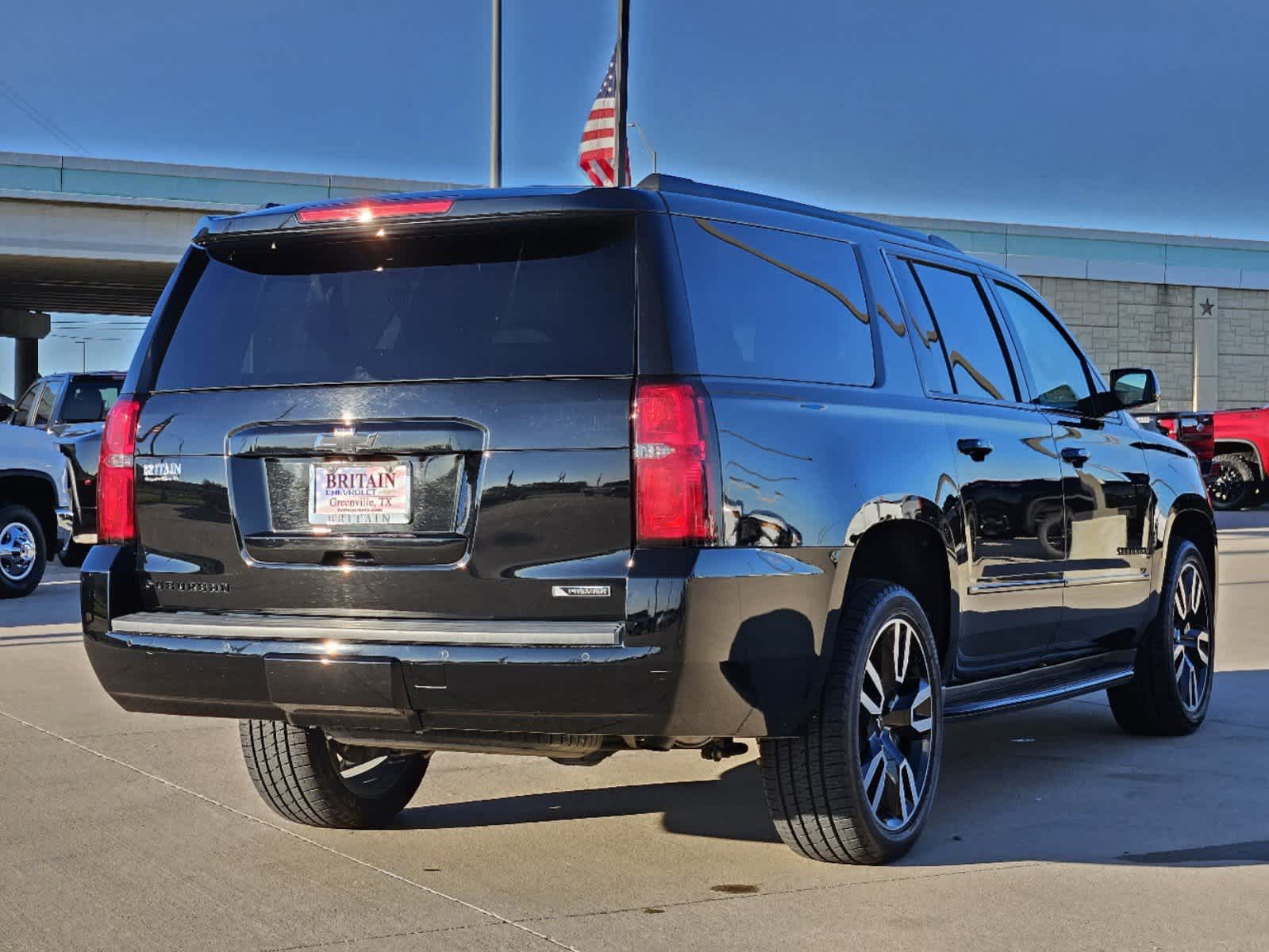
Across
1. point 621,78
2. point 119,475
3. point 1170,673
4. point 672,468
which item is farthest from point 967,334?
point 621,78

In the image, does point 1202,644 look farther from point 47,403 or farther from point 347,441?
point 47,403

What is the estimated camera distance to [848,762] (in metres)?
5.18

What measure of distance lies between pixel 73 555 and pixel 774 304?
16.1m

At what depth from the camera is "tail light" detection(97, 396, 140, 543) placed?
212 inches

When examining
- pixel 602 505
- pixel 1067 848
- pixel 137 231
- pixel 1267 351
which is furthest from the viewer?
pixel 1267 351

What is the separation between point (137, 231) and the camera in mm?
39656

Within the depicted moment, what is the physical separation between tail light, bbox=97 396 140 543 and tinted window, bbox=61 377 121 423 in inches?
620

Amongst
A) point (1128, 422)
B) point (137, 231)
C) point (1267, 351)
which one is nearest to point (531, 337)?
point (1128, 422)

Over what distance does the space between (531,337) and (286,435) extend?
740mm

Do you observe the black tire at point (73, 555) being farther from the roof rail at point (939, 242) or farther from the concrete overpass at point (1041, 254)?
the concrete overpass at point (1041, 254)

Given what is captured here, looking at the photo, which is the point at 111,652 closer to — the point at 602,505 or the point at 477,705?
the point at 477,705

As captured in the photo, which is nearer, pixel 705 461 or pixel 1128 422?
pixel 705 461

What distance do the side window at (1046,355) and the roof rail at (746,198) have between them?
36.7 inches

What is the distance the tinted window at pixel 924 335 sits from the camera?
6.16 m
